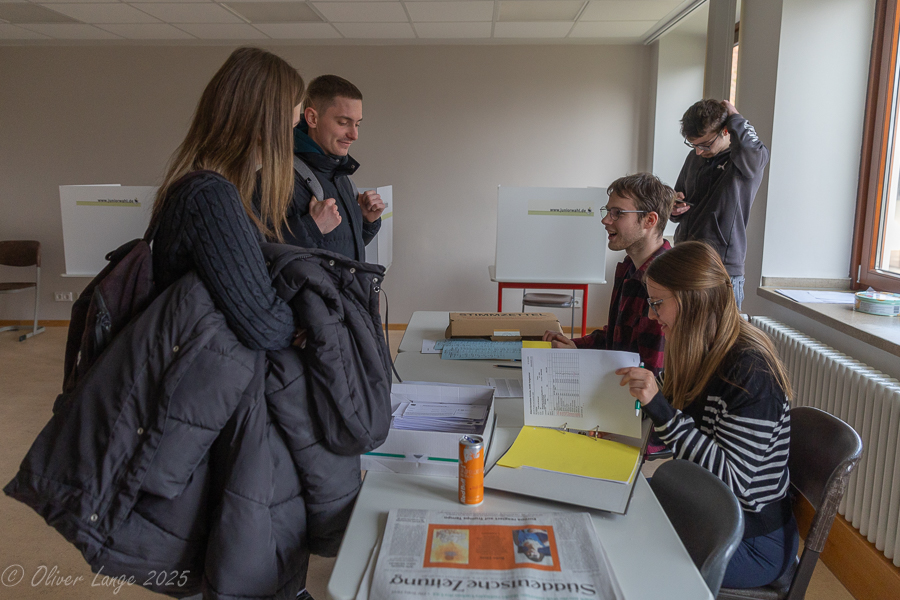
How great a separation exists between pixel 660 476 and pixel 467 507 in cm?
47

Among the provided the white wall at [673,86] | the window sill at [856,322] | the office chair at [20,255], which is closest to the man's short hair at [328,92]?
the window sill at [856,322]

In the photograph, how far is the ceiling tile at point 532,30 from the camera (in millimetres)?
4586

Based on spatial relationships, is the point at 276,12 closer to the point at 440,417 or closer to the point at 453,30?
the point at 453,30

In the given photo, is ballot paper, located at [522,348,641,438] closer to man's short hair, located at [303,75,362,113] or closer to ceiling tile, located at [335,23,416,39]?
man's short hair, located at [303,75,362,113]

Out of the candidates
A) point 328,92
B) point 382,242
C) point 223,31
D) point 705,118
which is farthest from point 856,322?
point 223,31

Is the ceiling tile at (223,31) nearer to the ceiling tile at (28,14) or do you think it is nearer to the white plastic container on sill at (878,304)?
the ceiling tile at (28,14)

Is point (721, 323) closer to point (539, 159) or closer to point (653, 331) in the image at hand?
point (653, 331)

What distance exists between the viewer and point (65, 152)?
5.39 meters

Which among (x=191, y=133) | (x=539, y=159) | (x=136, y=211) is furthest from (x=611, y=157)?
(x=191, y=133)

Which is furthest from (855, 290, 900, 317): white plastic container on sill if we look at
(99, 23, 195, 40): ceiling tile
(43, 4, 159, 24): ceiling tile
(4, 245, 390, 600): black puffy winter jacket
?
(99, 23, 195, 40): ceiling tile

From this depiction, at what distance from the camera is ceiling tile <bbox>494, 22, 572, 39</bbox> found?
4586mm

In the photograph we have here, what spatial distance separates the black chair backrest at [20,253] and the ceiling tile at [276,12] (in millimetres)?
2761

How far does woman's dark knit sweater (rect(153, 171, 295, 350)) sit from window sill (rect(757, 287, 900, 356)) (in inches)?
70.8

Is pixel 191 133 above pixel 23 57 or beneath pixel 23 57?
beneath
